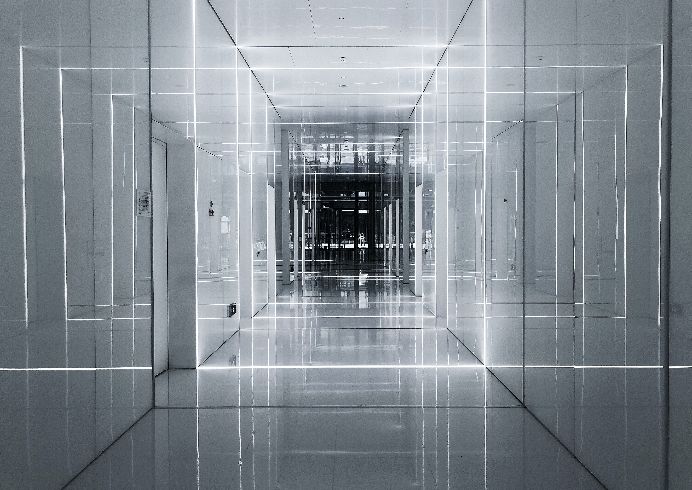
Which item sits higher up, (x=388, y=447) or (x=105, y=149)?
(x=105, y=149)

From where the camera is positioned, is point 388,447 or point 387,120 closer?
point 388,447

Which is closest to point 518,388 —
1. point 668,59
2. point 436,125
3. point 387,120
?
point 668,59

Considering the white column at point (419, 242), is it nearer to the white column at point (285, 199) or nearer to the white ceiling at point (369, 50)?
the white ceiling at point (369, 50)

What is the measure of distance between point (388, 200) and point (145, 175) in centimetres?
2367

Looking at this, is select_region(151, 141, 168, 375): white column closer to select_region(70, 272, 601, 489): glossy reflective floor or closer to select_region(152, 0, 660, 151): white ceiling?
select_region(70, 272, 601, 489): glossy reflective floor

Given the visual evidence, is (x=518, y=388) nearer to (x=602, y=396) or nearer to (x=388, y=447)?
(x=388, y=447)

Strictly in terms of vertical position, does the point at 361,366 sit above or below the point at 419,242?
below

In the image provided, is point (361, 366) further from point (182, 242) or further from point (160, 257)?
point (160, 257)

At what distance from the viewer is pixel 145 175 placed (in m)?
7.27

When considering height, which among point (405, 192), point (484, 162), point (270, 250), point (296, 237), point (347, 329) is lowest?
point (347, 329)

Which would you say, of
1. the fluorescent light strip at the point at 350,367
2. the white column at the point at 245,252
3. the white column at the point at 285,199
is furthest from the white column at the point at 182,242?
the white column at the point at 285,199

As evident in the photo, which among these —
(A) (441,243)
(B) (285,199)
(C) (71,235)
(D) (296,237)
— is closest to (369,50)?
(A) (441,243)

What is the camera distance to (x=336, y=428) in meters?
6.61

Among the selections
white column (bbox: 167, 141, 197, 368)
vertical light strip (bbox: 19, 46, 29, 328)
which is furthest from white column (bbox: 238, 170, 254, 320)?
vertical light strip (bbox: 19, 46, 29, 328)
